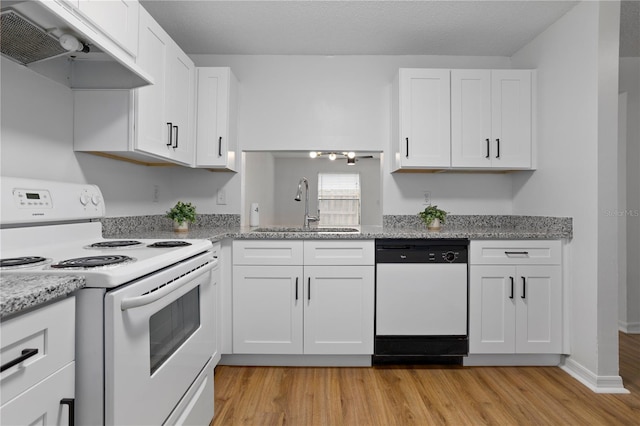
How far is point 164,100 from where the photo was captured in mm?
2086

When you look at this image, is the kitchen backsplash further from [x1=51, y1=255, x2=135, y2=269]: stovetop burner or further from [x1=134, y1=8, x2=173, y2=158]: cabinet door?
[x1=51, y1=255, x2=135, y2=269]: stovetop burner

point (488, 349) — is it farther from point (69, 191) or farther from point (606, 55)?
point (69, 191)

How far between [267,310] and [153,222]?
1.10 m

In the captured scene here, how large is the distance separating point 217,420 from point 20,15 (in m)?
1.82

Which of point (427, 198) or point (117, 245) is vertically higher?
point (427, 198)

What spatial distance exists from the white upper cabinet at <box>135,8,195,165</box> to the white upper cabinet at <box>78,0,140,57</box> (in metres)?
0.18

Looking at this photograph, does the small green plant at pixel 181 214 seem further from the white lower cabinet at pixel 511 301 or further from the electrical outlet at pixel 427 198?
the white lower cabinet at pixel 511 301

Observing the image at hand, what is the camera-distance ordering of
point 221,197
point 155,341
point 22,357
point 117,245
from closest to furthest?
point 22,357 → point 155,341 → point 117,245 → point 221,197

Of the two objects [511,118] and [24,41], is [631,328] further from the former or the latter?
[24,41]

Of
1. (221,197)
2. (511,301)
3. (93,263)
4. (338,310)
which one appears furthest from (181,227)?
(511,301)

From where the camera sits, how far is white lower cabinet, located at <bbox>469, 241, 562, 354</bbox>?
231 centimetres

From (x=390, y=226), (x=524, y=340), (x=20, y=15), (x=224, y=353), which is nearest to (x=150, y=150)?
(x=20, y=15)

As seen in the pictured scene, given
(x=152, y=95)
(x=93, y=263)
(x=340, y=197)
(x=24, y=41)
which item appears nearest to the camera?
(x=93, y=263)

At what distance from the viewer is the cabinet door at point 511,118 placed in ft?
8.48
